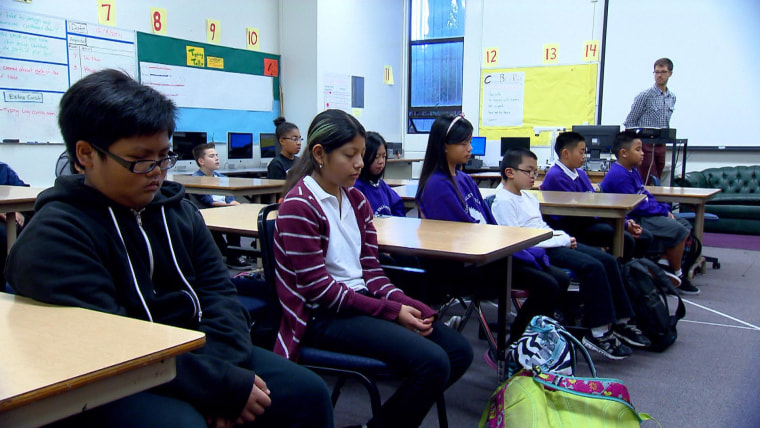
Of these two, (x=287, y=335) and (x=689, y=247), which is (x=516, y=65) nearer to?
(x=689, y=247)

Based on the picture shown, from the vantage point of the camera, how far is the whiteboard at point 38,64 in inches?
182

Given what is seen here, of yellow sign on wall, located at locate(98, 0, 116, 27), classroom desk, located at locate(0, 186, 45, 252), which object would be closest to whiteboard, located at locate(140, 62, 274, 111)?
yellow sign on wall, located at locate(98, 0, 116, 27)

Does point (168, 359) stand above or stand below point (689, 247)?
above

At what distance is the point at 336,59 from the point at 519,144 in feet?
8.37

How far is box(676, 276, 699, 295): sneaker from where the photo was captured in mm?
3865

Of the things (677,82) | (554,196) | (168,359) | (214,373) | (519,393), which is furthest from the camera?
(677,82)

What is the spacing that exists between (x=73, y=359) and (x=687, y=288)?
13.2 ft

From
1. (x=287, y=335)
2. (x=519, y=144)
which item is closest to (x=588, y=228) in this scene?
(x=287, y=335)

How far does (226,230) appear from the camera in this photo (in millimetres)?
2168

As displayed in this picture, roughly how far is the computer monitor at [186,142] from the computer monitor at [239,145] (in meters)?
0.38

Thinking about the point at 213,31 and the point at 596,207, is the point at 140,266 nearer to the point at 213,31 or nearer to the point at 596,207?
the point at 596,207

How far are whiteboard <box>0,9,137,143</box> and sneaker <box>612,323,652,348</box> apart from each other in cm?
412

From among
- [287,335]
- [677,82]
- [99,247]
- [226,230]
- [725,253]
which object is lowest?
[725,253]

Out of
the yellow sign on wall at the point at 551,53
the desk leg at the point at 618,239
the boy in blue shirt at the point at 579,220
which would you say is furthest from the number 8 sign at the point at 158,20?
the desk leg at the point at 618,239
